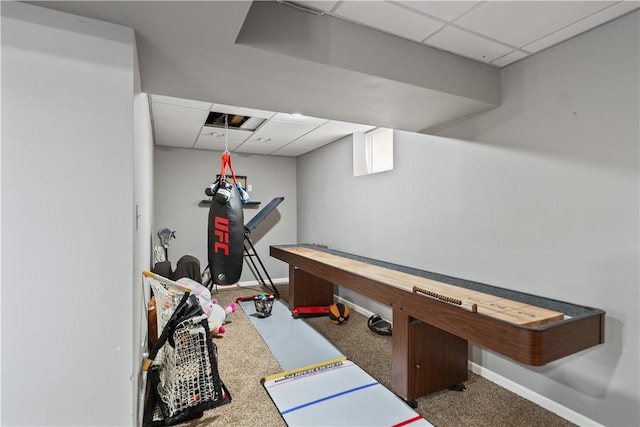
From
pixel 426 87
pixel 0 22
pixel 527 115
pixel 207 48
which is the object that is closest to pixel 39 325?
pixel 0 22

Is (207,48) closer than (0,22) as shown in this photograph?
No

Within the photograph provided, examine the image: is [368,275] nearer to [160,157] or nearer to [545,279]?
[545,279]

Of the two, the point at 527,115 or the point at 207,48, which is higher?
the point at 207,48

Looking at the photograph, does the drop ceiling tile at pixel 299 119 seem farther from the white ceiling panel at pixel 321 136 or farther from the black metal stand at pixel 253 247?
the black metal stand at pixel 253 247

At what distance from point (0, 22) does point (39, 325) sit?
1237mm

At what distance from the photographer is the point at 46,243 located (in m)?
1.35

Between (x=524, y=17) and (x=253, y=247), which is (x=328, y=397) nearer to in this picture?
(x=524, y=17)

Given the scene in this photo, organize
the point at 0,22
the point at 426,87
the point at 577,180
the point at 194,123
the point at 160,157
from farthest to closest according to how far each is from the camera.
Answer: the point at 160,157
the point at 194,123
the point at 426,87
the point at 577,180
the point at 0,22

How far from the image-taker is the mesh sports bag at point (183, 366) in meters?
1.97

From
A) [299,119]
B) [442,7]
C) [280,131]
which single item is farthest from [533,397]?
[280,131]

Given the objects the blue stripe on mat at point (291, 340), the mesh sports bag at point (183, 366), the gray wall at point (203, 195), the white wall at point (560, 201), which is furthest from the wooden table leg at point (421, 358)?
the gray wall at point (203, 195)

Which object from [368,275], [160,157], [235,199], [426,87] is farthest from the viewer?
[160,157]

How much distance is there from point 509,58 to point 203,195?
4649 millimetres

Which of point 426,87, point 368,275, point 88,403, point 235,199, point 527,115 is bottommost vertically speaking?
point 88,403
